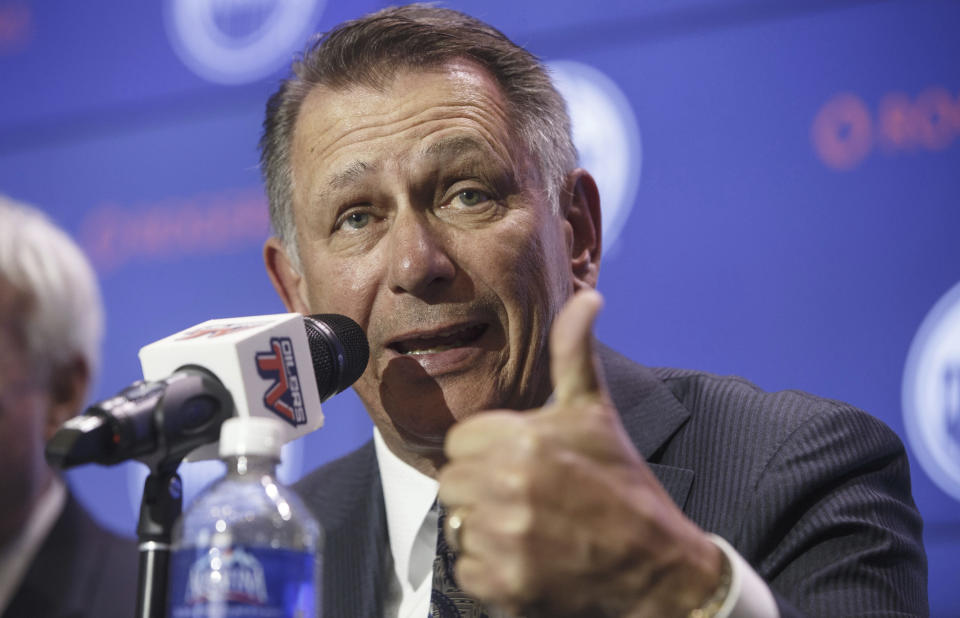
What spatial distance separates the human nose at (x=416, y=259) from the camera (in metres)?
1.96

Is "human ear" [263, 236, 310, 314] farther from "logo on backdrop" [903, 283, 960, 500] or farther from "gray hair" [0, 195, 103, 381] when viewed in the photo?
"logo on backdrop" [903, 283, 960, 500]

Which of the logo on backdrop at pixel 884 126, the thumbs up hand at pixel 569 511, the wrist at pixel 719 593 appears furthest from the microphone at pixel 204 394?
the logo on backdrop at pixel 884 126

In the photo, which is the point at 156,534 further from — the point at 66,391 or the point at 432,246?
the point at 66,391

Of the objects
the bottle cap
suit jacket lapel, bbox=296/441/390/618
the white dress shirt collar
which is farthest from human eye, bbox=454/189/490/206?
the bottle cap

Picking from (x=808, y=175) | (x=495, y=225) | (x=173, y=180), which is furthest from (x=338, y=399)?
(x=808, y=175)

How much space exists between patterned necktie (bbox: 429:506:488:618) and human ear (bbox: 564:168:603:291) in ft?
2.59

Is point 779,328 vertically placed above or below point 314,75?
below

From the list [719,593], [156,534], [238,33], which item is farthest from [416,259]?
[238,33]

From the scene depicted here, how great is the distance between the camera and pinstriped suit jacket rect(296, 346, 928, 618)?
5.62ft

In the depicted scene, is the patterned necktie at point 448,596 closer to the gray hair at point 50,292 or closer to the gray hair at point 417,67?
the gray hair at point 417,67

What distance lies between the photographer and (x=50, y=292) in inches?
116

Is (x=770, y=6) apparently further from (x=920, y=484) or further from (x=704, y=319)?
(x=920, y=484)

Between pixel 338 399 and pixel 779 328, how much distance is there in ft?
4.51

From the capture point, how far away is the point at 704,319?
8.98 feet
